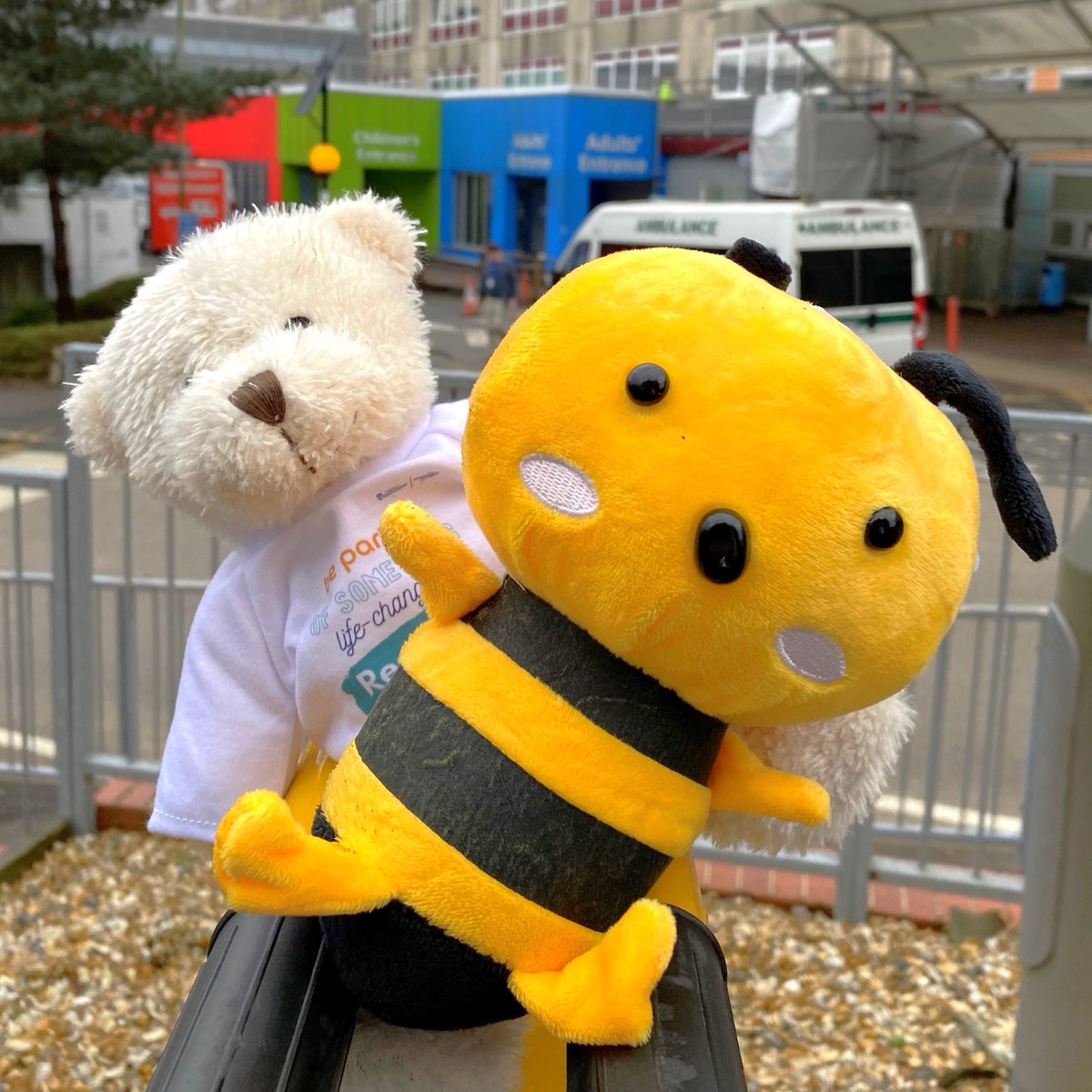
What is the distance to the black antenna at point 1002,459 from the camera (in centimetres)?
104

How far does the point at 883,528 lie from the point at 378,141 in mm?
28091

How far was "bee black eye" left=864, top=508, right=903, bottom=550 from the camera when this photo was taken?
0.95 m

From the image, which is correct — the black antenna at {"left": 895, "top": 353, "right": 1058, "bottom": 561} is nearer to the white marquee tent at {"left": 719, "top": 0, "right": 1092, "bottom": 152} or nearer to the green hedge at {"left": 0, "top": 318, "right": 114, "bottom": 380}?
the white marquee tent at {"left": 719, "top": 0, "right": 1092, "bottom": 152}

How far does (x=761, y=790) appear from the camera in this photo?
3.76ft

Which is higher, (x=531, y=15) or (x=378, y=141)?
(x=531, y=15)

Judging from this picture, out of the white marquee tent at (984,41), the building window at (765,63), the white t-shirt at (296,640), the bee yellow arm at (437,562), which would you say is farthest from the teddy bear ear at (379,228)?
the building window at (765,63)

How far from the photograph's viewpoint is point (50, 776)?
12.4 feet

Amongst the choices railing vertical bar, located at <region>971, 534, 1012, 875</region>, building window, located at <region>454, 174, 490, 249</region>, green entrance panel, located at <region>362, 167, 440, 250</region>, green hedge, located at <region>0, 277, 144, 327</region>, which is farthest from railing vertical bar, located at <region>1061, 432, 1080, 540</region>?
green entrance panel, located at <region>362, 167, 440, 250</region>

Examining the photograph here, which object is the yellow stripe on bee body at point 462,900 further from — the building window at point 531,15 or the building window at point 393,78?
the building window at point 393,78

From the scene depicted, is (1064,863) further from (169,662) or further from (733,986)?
(169,662)

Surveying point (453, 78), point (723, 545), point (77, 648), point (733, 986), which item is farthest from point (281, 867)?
point (453, 78)

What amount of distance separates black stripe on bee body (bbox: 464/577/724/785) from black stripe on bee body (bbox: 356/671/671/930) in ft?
0.13

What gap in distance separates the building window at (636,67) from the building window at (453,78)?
257 inches

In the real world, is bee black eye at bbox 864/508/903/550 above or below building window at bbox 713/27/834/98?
below
